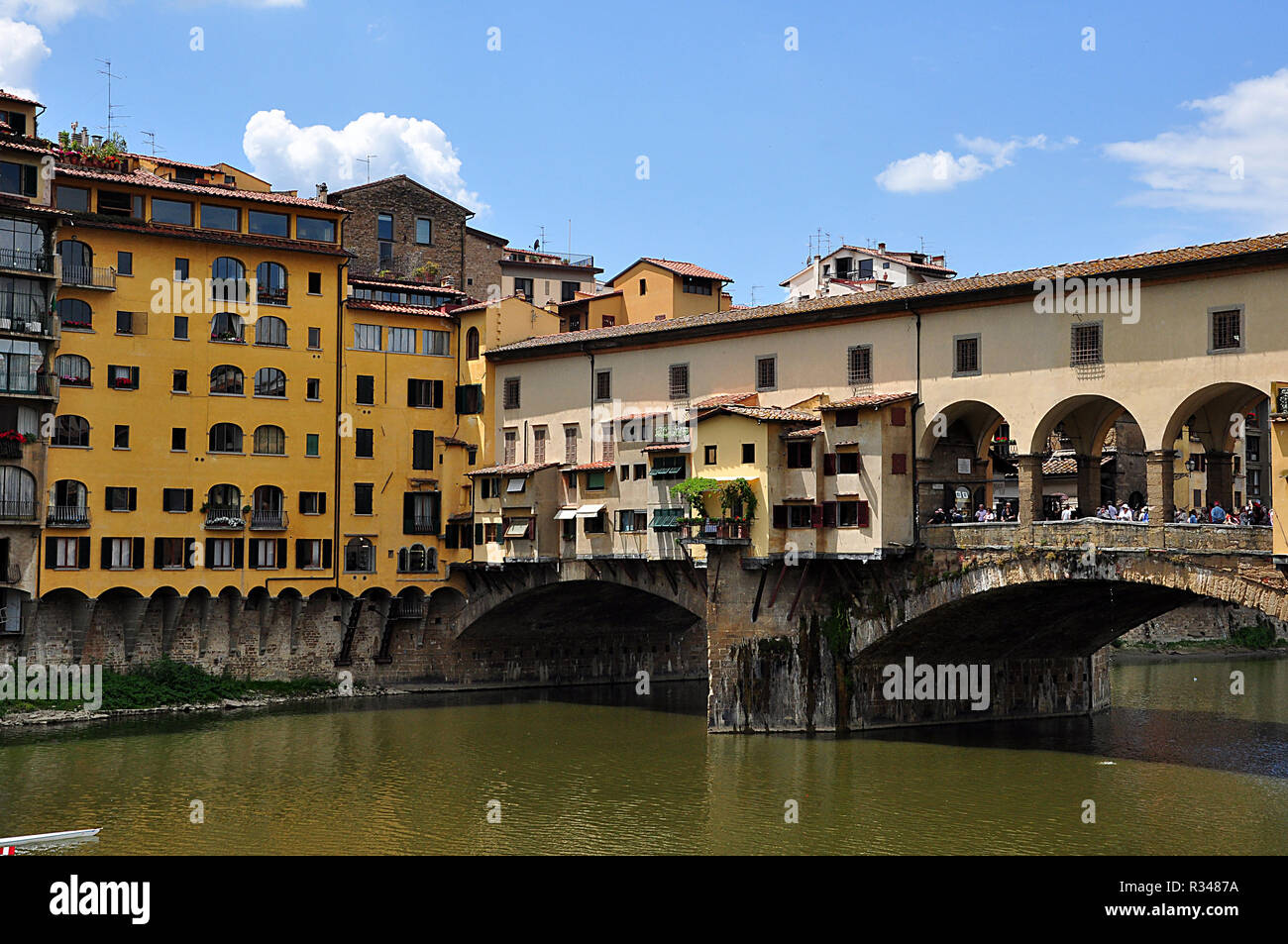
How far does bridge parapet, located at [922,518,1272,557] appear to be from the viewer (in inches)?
1740

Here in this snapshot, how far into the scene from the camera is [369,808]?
1715 inches

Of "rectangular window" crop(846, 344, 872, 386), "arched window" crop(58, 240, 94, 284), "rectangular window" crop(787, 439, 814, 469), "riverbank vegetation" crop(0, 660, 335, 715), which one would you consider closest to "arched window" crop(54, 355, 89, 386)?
"arched window" crop(58, 240, 94, 284)

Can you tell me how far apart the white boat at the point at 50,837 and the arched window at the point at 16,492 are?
79.9 feet

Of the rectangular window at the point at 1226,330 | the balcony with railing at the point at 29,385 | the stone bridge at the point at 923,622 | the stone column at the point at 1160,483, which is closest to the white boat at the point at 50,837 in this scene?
the stone bridge at the point at 923,622

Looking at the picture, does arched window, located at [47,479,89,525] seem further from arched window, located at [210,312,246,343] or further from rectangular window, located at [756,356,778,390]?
rectangular window, located at [756,356,778,390]

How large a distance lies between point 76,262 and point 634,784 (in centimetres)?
3228

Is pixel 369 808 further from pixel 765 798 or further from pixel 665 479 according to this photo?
pixel 665 479

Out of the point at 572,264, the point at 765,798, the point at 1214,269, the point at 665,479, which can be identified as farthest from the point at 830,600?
the point at 572,264

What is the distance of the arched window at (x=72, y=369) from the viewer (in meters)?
61.8

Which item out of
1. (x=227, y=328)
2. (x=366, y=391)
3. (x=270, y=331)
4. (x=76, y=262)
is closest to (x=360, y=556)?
(x=366, y=391)

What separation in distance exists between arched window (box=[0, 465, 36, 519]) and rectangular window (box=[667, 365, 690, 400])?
25.3m

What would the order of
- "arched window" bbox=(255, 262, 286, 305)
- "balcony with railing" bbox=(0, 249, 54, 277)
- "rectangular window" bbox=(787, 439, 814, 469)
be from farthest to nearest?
"arched window" bbox=(255, 262, 286, 305) → "balcony with railing" bbox=(0, 249, 54, 277) → "rectangular window" bbox=(787, 439, 814, 469)

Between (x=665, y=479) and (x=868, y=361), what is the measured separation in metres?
9.27

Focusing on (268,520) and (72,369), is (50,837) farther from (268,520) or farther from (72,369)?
(268,520)
